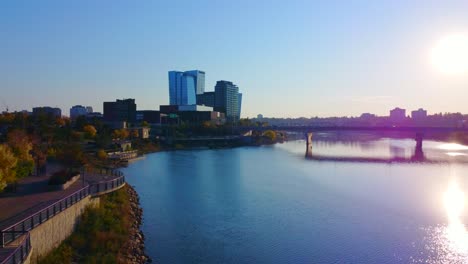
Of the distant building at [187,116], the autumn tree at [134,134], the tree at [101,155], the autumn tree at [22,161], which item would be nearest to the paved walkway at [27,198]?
the autumn tree at [22,161]

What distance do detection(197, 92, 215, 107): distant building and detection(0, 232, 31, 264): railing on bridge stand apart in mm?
156193

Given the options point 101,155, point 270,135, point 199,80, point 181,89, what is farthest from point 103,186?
point 199,80

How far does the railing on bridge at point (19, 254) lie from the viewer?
8725mm

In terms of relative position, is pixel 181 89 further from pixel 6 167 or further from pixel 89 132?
pixel 6 167

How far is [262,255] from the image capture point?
16.9m

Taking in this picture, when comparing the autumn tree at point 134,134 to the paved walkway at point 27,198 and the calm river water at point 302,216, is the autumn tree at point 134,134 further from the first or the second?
the paved walkway at point 27,198

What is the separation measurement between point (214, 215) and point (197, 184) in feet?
35.7

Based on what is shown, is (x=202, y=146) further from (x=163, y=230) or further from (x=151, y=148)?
(x=163, y=230)

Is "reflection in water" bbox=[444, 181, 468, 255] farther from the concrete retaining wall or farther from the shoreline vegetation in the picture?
the concrete retaining wall

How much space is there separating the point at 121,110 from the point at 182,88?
57.2 m

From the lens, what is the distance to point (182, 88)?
539 ft

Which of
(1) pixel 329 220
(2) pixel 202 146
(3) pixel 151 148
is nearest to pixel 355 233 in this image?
(1) pixel 329 220

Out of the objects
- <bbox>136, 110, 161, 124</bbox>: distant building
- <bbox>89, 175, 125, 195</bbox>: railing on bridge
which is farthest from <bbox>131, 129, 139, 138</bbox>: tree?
<bbox>89, 175, 125, 195</bbox>: railing on bridge

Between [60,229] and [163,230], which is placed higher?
[60,229]
